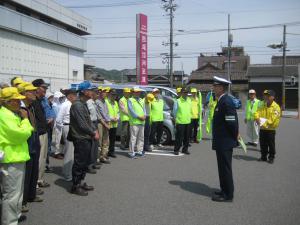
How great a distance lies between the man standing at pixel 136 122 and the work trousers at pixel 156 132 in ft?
3.84

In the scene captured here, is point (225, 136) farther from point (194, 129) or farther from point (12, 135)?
point (194, 129)

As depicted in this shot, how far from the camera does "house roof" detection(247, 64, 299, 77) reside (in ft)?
142

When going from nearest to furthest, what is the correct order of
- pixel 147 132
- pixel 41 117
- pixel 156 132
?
pixel 41 117 → pixel 147 132 → pixel 156 132

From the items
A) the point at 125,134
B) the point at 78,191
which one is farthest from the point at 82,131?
the point at 125,134

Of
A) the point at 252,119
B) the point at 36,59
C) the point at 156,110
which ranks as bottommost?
the point at 252,119

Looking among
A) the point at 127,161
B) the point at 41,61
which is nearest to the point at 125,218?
the point at 127,161

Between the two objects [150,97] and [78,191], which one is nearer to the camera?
[78,191]

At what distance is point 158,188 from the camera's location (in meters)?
6.50

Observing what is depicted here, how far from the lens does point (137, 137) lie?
376 inches

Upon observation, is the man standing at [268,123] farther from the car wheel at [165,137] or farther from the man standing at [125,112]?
the man standing at [125,112]

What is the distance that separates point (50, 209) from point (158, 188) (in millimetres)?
2055

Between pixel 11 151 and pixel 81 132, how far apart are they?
178 centimetres

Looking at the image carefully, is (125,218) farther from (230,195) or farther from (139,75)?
(139,75)

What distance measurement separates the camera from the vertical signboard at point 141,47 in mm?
19188
